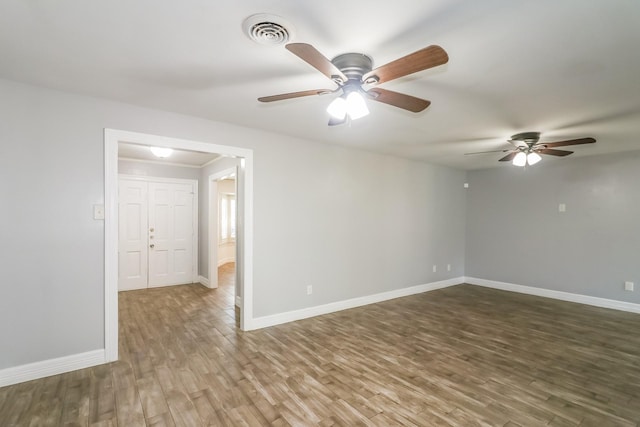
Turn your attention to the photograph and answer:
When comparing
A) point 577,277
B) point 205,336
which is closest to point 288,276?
point 205,336

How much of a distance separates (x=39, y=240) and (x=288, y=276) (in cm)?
258

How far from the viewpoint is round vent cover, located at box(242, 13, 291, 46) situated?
1630 millimetres

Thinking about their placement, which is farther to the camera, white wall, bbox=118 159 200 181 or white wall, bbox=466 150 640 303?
white wall, bbox=118 159 200 181

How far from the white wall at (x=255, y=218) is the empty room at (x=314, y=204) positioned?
0.02 meters

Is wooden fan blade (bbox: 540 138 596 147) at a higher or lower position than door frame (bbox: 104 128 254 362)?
higher

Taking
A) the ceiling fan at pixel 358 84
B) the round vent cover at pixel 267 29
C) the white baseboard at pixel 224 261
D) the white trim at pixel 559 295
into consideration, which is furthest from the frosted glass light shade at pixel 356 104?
the white baseboard at pixel 224 261

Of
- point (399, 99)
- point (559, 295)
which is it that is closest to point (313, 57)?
point (399, 99)

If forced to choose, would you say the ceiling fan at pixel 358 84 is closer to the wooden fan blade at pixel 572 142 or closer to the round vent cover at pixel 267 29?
the round vent cover at pixel 267 29

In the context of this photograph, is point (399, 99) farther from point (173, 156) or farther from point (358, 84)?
point (173, 156)

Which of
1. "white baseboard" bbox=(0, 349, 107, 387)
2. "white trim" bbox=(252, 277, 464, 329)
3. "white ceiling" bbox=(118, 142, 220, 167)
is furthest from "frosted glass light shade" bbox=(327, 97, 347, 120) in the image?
"white ceiling" bbox=(118, 142, 220, 167)

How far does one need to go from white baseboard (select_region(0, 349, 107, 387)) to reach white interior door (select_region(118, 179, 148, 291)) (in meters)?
3.17

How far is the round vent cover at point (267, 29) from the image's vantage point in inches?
64.2

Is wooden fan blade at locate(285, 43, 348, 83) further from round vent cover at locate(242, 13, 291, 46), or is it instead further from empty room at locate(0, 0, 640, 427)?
round vent cover at locate(242, 13, 291, 46)

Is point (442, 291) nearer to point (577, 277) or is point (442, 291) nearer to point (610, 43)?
point (577, 277)
